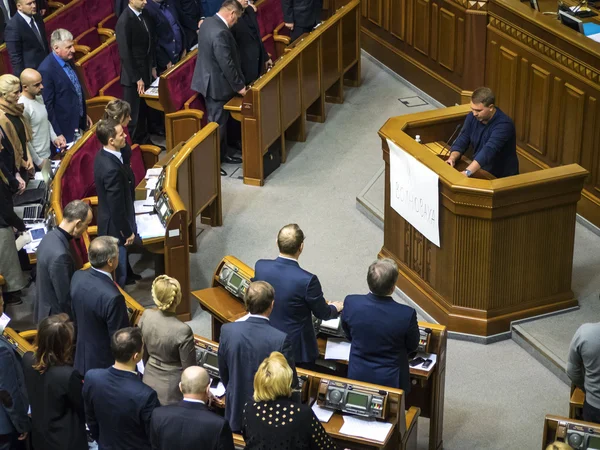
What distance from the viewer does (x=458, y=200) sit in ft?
20.1

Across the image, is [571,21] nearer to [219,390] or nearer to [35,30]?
[219,390]

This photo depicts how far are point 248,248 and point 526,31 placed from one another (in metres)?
2.70

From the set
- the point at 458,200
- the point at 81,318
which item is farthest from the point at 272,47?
the point at 81,318

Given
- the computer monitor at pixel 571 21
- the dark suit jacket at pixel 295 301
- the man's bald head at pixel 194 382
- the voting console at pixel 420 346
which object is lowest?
the voting console at pixel 420 346

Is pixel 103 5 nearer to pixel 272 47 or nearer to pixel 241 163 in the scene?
pixel 272 47

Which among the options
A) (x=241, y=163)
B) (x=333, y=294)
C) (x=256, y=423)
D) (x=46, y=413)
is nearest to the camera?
(x=256, y=423)

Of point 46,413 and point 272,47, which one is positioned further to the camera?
point 272,47

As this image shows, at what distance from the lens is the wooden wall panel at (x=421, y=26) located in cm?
973

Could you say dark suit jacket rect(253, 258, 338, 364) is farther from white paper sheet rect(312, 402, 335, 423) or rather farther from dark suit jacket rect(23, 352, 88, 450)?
dark suit jacket rect(23, 352, 88, 450)

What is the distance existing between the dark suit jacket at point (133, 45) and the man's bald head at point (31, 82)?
5.10ft

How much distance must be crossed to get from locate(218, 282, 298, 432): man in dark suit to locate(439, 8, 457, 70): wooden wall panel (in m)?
5.28

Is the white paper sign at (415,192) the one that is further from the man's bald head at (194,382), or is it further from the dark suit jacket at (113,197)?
the man's bald head at (194,382)

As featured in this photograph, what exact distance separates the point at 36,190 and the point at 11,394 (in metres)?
2.89

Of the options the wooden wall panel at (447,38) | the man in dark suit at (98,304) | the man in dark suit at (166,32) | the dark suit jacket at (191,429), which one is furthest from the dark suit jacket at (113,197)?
the wooden wall panel at (447,38)
